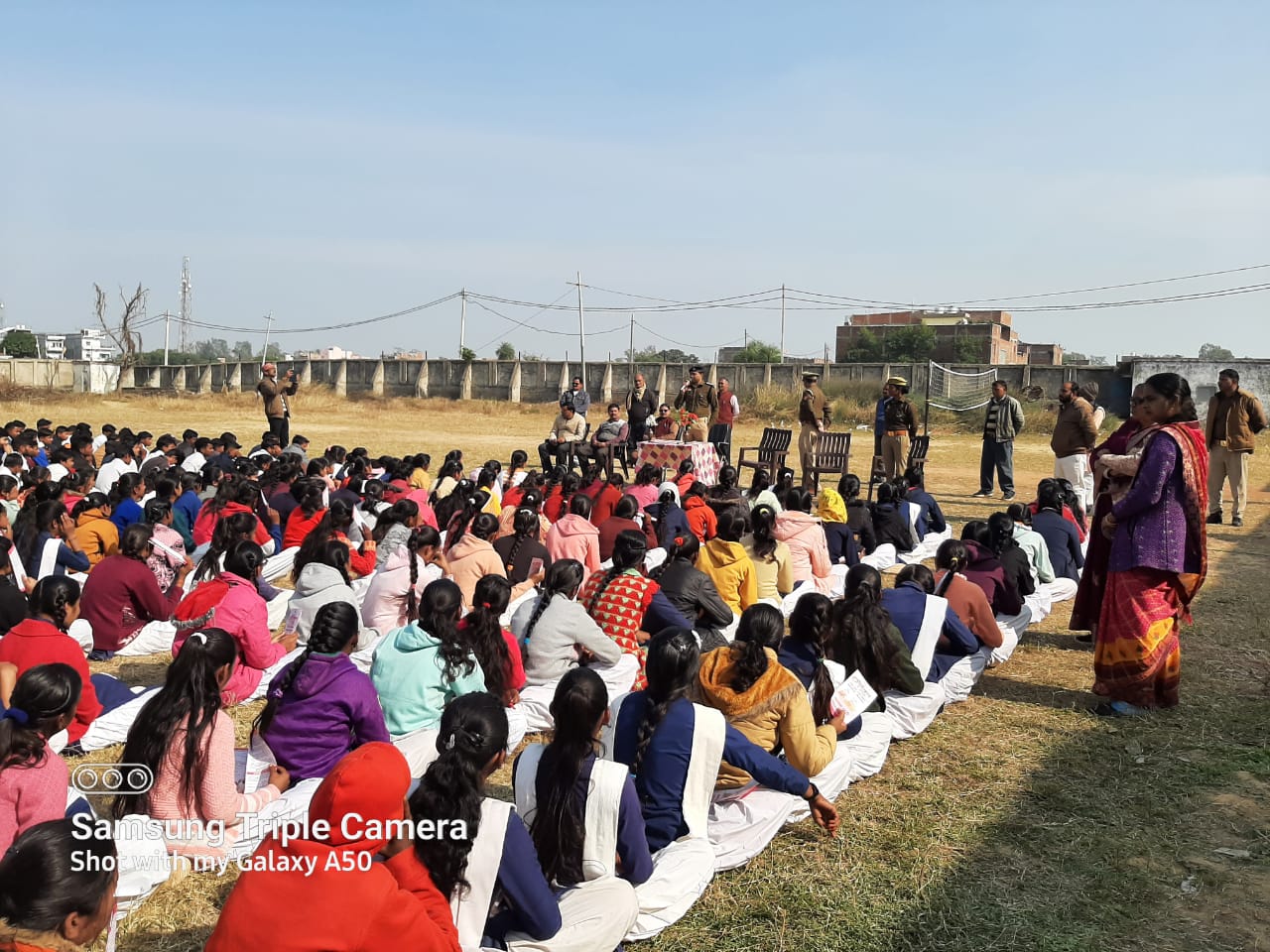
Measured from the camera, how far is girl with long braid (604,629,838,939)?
133 inches

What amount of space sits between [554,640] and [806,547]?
2857 millimetres

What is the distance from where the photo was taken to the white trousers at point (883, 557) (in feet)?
29.1

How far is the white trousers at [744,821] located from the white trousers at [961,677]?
1.87 m

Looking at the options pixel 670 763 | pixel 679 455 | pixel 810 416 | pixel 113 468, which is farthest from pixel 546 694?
pixel 810 416

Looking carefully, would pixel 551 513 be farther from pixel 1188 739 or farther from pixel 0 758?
pixel 0 758

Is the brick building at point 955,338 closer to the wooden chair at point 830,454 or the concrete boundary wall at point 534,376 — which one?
the concrete boundary wall at point 534,376

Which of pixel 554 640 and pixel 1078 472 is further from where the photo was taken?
pixel 1078 472

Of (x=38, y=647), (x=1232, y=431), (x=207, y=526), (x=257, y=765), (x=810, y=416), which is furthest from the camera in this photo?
(x=810, y=416)

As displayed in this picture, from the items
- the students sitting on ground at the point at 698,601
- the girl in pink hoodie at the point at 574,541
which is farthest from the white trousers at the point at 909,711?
the girl in pink hoodie at the point at 574,541

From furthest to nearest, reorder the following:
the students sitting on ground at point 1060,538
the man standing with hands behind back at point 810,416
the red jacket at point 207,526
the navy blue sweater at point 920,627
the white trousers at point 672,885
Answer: the man standing with hands behind back at point 810,416 < the red jacket at point 207,526 < the students sitting on ground at point 1060,538 < the navy blue sweater at point 920,627 < the white trousers at point 672,885

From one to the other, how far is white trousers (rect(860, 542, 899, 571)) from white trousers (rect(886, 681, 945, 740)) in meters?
3.74

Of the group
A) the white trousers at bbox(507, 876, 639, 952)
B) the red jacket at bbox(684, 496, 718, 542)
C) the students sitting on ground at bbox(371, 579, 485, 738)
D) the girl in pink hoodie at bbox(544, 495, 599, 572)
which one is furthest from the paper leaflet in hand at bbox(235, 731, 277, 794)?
the red jacket at bbox(684, 496, 718, 542)

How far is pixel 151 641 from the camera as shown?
624 centimetres

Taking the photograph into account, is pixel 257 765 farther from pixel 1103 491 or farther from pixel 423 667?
pixel 1103 491
